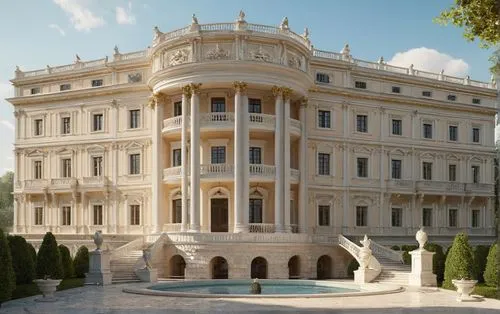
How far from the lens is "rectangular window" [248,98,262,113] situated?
41719 millimetres

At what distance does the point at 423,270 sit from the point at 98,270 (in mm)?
16583

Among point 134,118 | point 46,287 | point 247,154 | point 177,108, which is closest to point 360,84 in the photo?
point 247,154

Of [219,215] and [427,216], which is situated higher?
[219,215]

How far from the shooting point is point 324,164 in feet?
149

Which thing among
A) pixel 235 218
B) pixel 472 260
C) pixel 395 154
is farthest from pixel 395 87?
pixel 472 260

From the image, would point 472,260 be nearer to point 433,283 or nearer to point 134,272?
point 433,283

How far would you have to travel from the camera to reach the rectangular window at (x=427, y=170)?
160 ft

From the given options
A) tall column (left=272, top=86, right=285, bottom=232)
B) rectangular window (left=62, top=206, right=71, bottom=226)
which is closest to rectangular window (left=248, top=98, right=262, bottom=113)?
tall column (left=272, top=86, right=285, bottom=232)

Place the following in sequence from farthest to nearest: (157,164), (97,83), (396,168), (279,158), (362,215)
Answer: (396,168), (362,215), (97,83), (157,164), (279,158)

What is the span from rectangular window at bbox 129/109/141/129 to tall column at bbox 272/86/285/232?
1039 centimetres

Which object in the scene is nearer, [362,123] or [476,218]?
[362,123]

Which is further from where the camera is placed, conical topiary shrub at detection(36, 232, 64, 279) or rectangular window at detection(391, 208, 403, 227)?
rectangular window at detection(391, 208, 403, 227)

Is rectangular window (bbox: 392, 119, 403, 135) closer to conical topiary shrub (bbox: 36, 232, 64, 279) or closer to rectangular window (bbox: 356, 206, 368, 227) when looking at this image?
rectangular window (bbox: 356, 206, 368, 227)

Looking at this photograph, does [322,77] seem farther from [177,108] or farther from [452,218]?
[452,218]
